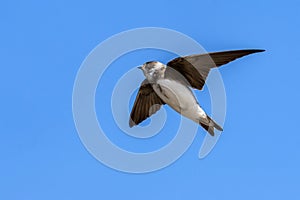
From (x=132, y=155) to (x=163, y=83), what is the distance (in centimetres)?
91

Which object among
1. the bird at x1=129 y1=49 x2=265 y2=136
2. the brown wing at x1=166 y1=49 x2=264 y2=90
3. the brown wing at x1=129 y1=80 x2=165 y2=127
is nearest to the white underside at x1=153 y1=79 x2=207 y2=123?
the bird at x1=129 y1=49 x2=265 y2=136

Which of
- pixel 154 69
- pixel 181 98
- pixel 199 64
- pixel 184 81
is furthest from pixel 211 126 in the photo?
pixel 154 69

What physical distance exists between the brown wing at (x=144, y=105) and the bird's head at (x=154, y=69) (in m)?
0.32

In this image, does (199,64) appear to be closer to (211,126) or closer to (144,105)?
(211,126)

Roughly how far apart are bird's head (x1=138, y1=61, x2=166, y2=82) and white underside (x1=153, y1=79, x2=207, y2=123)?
0.27ft

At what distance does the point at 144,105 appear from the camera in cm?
633

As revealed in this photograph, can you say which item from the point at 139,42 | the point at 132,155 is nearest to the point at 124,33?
the point at 139,42

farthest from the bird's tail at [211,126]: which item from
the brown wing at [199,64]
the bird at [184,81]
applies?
the brown wing at [199,64]

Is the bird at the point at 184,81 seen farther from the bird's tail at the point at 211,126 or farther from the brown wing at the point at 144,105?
the brown wing at the point at 144,105

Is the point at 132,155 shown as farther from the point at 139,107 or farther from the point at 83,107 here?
the point at 139,107

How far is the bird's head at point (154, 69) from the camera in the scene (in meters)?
5.69

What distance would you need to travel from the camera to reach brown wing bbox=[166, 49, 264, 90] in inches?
216

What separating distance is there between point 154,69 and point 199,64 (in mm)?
492

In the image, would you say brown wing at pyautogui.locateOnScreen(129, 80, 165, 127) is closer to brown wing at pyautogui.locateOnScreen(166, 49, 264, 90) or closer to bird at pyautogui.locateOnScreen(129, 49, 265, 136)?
bird at pyautogui.locateOnScreen(129, 49, 265, 136)
